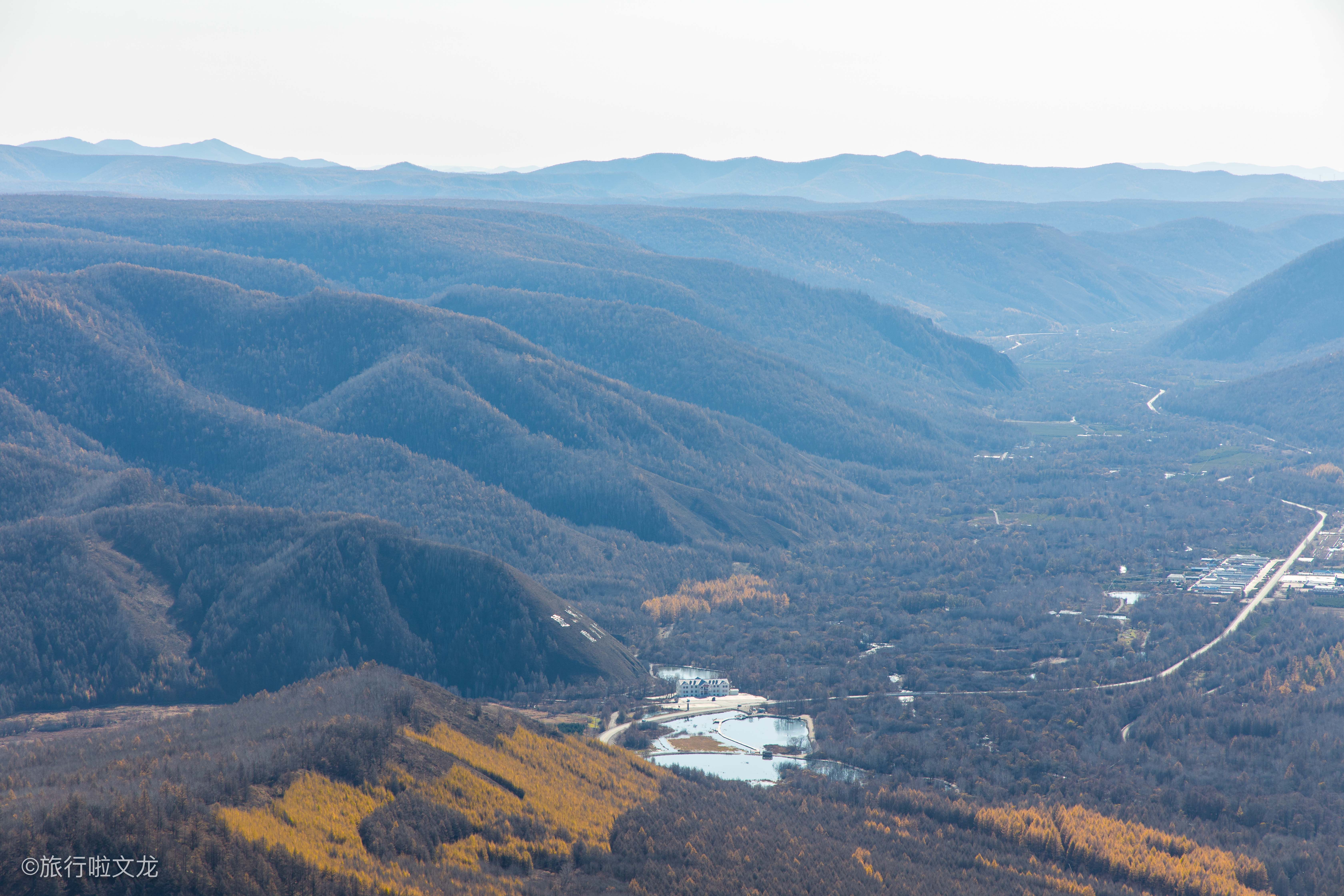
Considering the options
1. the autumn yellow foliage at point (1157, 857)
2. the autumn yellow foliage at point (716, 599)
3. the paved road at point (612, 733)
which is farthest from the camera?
the autumn yellow foliage at point (716, 599)

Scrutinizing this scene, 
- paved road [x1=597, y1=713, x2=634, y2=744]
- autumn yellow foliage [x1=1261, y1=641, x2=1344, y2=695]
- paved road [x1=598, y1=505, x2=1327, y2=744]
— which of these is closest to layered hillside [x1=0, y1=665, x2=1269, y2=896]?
paved road [x1=597, y1=713, x2=634, y2=744]

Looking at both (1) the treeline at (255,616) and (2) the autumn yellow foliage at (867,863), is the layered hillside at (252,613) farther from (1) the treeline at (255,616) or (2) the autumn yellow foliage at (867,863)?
(2) the autumn yellow foliage at (867,863)

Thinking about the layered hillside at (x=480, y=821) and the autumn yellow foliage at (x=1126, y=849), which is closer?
the layered hillside at (x=480, y=821)

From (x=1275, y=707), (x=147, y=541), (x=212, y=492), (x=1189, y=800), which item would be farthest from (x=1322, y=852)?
(x=212, y=492)

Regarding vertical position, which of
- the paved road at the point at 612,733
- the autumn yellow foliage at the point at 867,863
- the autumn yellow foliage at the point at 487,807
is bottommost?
the paved road at the point at 612,733

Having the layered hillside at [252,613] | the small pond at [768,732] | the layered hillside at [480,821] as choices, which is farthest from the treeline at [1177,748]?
the layered hillside at [252,613]

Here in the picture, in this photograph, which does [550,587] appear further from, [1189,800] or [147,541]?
[1189,800]

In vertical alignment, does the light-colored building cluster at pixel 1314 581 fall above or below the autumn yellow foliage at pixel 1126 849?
below

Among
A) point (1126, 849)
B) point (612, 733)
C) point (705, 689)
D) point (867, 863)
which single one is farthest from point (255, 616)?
point (1126, 849)
